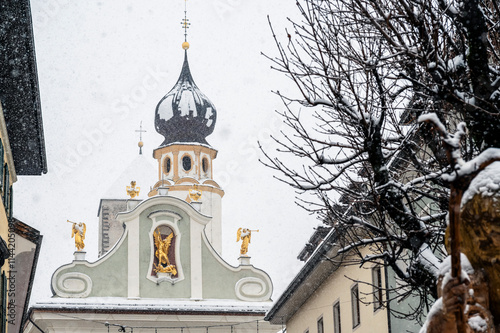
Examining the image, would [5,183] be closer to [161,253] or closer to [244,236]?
[161,253]

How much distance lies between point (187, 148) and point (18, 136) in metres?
32.6

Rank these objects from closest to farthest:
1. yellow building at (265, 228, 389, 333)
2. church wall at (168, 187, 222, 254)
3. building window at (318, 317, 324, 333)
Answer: yellow building at (265, 228, 389, 333) → building window at (318, 317, 324, 333) → church wall at (168, 187, 222, 254)

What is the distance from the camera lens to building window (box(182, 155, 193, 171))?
52688mm

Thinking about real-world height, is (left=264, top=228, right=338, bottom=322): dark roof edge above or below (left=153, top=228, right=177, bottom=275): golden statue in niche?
below

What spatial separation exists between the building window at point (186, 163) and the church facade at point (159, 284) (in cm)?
882

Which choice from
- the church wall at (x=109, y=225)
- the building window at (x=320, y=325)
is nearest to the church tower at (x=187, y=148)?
the church wall at (x=109, y=225)

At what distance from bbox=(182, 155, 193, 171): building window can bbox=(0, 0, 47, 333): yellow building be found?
2693cm

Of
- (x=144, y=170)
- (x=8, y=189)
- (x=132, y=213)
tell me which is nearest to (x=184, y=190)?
(x=132, y=213)

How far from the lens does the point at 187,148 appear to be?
53.2 meters

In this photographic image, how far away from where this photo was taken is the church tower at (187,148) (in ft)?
169

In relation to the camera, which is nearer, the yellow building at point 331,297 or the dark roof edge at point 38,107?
the dark roof edge at point 38,107

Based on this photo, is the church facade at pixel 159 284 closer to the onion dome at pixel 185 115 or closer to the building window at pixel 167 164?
the building window at pixel 167 164

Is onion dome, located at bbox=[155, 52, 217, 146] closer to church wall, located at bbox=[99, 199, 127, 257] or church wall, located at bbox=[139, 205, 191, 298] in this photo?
church wall, located at bbox=[99, 199, 127, 257]

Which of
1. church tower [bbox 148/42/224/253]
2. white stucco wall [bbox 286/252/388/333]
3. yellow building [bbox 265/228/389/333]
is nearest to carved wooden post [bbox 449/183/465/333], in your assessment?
white stucco wall [bbox 286/252/388/333]
